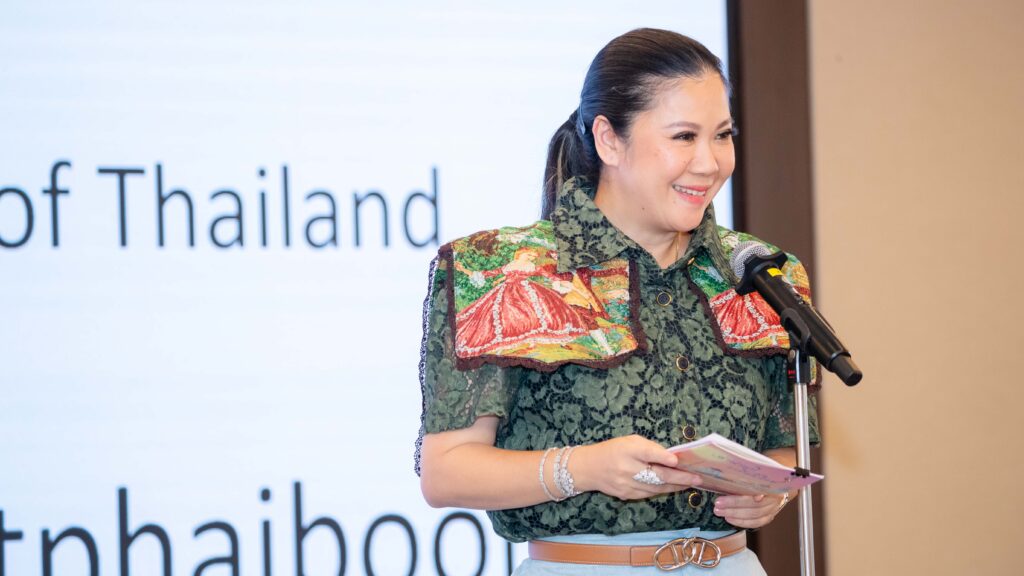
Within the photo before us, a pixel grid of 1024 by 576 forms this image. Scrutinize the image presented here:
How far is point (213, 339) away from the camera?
2.62 meters

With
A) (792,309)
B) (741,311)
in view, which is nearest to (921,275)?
(741,311)

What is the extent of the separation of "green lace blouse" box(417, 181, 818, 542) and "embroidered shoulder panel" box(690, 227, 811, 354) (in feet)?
0.05

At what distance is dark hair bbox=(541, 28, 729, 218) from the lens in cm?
182

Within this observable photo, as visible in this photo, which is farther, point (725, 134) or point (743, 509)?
point (725, 134)

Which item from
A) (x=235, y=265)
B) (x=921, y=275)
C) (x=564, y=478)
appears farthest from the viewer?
(x=921, y=275)

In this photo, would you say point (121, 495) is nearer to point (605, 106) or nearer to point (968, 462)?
point (605, 106)

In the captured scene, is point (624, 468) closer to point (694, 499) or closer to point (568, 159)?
point (694, 499)

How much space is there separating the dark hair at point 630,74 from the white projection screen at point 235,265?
Answer: 886 mm

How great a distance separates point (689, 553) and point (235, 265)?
141 centimetres

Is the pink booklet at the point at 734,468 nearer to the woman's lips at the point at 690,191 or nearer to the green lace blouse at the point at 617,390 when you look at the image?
the green lace blouse at the point at 617,390

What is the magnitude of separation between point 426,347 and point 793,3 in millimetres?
1730

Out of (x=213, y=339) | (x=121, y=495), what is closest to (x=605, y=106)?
(x=213, y=339)

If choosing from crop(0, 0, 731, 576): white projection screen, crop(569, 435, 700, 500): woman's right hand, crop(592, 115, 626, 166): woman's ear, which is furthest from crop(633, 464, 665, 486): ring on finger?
crop(0, 0, 731, 576): white projection screen

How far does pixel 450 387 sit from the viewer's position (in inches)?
67.9
